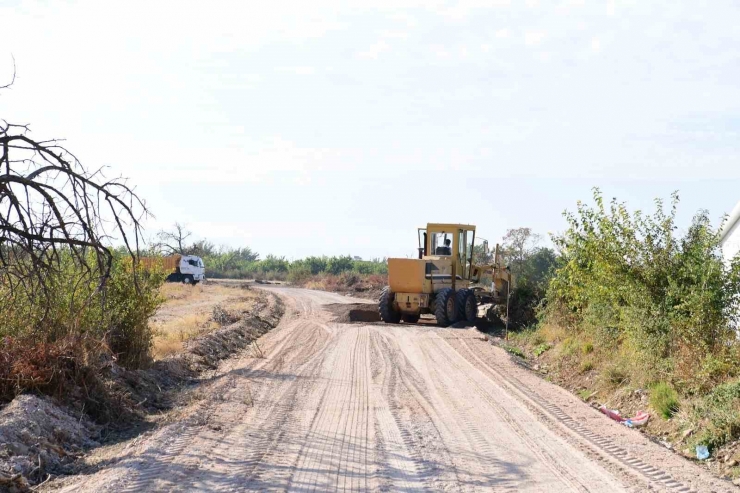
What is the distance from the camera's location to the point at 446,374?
1485 centimetres

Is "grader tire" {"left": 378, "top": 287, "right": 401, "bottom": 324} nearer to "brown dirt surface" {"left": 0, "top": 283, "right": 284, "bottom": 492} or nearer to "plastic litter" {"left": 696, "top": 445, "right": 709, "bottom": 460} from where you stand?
"brown dirt surface" {"left": 0, "top": 283, "right": 284, "bottom": 492}

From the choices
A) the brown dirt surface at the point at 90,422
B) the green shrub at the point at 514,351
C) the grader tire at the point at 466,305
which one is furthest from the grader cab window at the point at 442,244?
the brown dirt surface at the point at 90,422

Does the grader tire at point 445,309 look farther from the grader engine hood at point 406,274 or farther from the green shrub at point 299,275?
the green shrub at point 299,275

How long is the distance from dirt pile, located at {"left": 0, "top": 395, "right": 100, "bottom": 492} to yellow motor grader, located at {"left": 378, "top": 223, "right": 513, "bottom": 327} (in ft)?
59.4

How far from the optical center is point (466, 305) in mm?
27000

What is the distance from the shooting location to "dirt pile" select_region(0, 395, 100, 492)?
736 centimetres

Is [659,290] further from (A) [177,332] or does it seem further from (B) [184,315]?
(B) [184,315]

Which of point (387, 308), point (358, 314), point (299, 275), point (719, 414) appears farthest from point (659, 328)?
point (299, 275)

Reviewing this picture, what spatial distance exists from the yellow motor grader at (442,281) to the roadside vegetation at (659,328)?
924 cm

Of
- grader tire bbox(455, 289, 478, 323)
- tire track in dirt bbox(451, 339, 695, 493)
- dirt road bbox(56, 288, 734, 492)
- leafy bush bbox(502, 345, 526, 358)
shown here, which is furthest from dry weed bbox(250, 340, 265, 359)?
grader tire bbox(455, 289, 478, 323)

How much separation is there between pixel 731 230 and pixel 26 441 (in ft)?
39.1

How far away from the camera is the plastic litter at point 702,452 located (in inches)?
356

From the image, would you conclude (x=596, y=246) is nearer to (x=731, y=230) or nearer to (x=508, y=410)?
(x=731, y=230)

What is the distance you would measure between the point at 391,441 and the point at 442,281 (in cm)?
1922
